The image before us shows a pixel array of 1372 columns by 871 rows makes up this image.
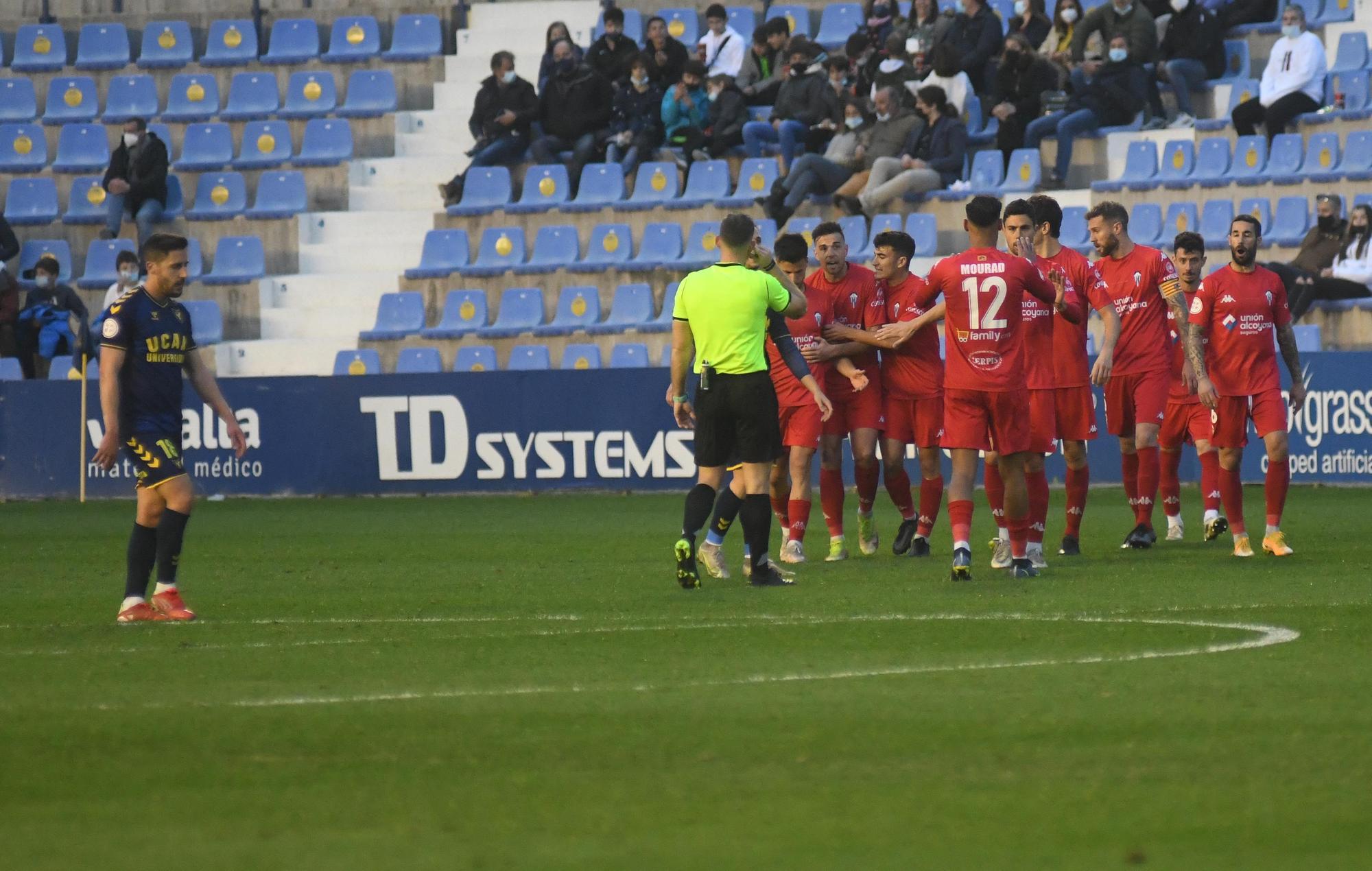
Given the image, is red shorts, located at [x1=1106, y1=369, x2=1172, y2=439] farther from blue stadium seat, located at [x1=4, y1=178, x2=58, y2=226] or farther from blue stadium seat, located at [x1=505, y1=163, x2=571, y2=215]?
blue stadium seat, located at [x1=4, y1=178, x2=58, y2=226]

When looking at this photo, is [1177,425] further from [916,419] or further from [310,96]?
[310,96]

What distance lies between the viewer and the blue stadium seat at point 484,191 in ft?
84.9

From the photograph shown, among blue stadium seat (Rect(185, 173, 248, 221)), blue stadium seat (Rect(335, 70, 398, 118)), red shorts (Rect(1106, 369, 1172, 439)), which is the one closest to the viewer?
red shorts (Rect(1106, 369, 1172, 439))

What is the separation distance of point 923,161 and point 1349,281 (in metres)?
5.33

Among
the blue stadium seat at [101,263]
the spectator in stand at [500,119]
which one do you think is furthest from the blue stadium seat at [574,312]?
the blue stadium seat at [101,263]

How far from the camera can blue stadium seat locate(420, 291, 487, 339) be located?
24500mm

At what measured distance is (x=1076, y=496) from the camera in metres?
13.2

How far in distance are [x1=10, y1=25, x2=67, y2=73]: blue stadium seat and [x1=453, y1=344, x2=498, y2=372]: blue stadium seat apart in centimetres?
987

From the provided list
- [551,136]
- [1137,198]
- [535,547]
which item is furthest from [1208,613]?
[551,136]

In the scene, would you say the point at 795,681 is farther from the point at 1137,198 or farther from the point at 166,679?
the point at 1137,198

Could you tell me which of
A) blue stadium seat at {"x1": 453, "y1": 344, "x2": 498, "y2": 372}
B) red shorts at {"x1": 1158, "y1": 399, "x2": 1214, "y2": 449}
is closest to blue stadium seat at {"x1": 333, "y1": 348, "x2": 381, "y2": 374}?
blue stadium seat at {"x1": 453, "y1": 344, "x2": 498, "y2": 372}

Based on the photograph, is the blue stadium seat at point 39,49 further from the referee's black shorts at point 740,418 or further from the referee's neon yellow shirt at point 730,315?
the referee's black shorts at point 740,418

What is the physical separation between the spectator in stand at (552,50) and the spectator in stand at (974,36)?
16.4 ft

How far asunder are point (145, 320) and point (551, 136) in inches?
654
